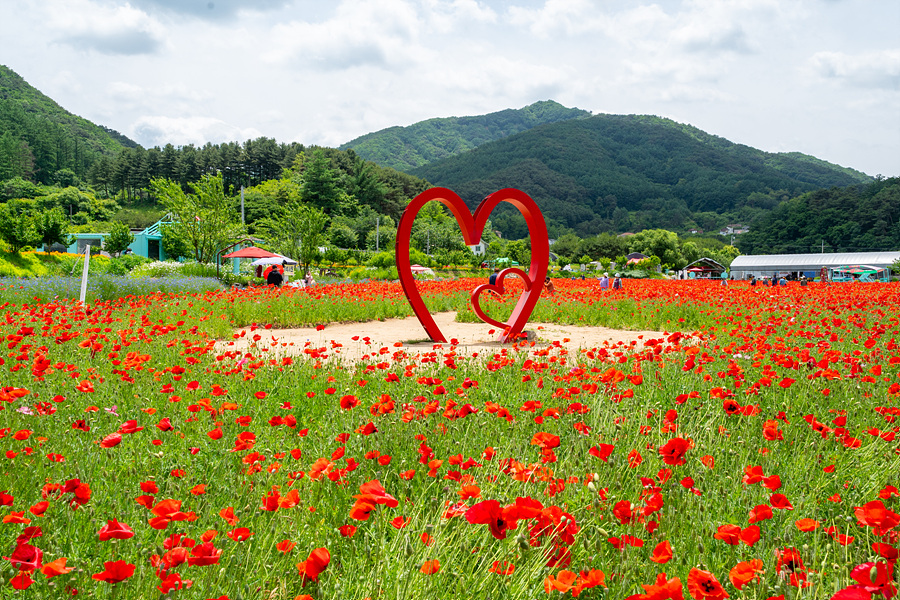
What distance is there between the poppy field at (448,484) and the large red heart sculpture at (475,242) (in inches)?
148

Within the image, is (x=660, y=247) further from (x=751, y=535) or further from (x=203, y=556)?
(x=203, y=556)

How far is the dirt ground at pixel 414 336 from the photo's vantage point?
29.0 feet

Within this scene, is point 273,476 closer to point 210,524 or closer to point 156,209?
point 210,524

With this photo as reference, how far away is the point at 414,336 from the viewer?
10.5 meters

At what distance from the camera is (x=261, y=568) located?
2111 mm

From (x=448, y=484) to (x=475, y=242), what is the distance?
7.08 metres

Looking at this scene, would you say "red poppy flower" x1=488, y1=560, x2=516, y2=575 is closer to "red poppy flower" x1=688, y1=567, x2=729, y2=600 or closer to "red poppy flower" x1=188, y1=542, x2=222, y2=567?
"red poppy flower" x1=688, y1=567, x2=729, y2=600

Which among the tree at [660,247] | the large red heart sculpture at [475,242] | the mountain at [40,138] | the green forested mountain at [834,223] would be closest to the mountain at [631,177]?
the green forested mountain at [834,223]

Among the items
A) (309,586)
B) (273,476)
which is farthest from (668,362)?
(309,586)

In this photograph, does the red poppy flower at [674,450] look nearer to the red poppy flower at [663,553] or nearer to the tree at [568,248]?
the red poppy flower at [663,553]

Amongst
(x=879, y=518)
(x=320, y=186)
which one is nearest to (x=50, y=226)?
(x=320, y=186)

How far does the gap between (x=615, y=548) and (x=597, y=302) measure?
455 inches

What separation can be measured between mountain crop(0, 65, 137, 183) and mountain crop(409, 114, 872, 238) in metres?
72.0

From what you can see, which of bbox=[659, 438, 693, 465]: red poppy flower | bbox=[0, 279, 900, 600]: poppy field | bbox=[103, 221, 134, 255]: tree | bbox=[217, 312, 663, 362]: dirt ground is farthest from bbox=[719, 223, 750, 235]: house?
bbox=[659, 438, 693, 465]: red poppy flower
